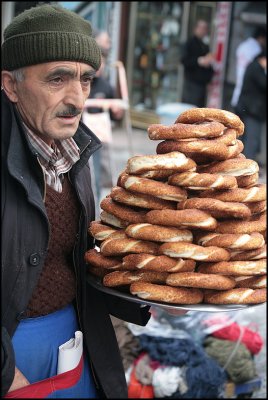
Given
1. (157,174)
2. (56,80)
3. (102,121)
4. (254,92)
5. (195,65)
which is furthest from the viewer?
(195,65)

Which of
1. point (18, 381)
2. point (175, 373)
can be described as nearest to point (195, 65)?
point (175, 373)

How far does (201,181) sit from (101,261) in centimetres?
44

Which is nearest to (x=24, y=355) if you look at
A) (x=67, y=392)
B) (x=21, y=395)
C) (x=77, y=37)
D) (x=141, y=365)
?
(x=67, y=392)

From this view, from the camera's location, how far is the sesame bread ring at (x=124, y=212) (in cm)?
240

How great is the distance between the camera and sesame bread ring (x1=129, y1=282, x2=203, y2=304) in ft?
7.52

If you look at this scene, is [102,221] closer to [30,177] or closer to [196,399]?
[30,177]

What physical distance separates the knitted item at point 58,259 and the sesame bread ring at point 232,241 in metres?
0.45

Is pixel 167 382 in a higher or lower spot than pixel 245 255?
lower

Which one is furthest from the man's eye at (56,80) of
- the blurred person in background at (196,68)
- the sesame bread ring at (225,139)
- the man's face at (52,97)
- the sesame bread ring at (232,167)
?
the blurred person in background at (196,68)

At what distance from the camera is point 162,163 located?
7.55 ft

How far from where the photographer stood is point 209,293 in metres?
2.35

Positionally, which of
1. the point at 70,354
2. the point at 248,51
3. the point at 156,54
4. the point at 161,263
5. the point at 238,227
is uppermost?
the point at 238,227

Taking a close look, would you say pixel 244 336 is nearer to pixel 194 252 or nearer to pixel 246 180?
pixel 246 180

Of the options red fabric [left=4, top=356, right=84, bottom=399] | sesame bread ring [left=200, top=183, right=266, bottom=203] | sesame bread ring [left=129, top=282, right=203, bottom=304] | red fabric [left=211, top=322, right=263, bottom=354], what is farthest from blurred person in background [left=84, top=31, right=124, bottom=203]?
red fabric [left=4, top=356, right=84, bottom=399]
